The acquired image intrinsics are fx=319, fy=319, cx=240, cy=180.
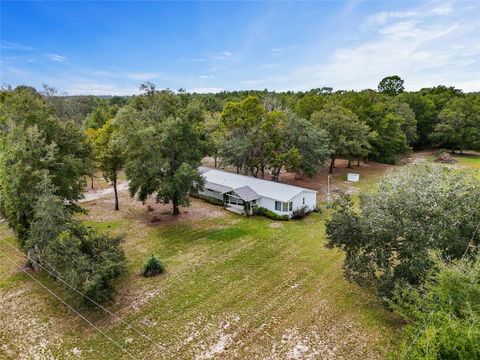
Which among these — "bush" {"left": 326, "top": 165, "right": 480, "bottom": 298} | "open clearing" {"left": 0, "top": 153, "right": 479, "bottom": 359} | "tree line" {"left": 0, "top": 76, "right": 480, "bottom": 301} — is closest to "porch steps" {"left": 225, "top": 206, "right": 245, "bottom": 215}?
"tree line" {"left": 0, "top": 76, "right": 480, "bottom": 301}

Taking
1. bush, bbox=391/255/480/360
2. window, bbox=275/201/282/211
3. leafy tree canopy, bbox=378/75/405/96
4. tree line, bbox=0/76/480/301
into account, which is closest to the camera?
bush, bbox=391/255/480/360

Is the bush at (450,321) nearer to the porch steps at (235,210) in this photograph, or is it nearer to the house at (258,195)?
the house at (258,195)

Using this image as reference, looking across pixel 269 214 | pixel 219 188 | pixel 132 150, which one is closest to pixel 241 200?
pixel 219 188

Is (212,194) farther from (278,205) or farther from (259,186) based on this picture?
(278,205)

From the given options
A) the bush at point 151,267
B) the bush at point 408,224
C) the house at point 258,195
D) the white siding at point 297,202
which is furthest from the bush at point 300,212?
the bush at point 151,267

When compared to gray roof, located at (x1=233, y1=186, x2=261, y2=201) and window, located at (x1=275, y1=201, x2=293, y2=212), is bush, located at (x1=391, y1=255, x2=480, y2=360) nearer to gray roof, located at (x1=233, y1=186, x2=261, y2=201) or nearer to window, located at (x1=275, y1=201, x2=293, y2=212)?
window, located at (x1=275, y1=201, x2=293, y2=212)

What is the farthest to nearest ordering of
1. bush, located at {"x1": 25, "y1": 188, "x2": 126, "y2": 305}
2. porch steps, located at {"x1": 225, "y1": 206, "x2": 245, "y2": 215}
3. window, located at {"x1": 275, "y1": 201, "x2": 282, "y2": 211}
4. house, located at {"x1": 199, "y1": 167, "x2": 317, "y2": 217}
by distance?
porch steps, located at {"x1": 225, "y1": 206, "x2": 245, "y2": 215} → house, located at {"x1": 199, "y1": 167, "x2": 317, "y2": 217} → window, located at {"x1": 275, "y1": 201, "x2": 282, "y2": 211} → bush, located at {"x1": 25, "y1": 188, "x2": 126, "y2": 305}

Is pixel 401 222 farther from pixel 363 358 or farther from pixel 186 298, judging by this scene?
pixel 186 298
